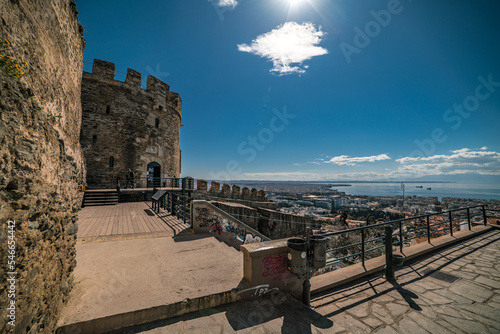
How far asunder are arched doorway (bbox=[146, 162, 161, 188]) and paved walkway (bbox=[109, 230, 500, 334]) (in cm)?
1630

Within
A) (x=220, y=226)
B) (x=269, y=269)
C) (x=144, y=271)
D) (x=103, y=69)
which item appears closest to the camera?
(x=269, y=269)

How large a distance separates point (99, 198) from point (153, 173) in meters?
5.81

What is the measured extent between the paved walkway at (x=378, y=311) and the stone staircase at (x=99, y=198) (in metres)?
11.6

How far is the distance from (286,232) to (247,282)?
11840 millimetres

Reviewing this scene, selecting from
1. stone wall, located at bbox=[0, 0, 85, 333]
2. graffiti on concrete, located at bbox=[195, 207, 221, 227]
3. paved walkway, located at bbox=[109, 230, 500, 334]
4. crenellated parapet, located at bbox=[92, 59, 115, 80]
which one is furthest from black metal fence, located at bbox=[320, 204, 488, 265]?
crenellated parapet, located at bbox=[92, 59, 115, 80]

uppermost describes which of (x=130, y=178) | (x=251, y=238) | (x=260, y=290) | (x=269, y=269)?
(x=130, y=178)

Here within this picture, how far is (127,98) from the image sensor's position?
51.2 feet

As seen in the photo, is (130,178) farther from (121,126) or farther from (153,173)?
(121,126)

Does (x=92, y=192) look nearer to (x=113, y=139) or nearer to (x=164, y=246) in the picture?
(x=113, y=139)

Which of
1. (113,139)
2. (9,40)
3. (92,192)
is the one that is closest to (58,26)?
(9,40)

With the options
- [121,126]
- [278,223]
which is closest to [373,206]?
[278,223]

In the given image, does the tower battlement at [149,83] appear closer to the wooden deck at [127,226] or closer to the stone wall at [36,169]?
the wooden deck at [127,226]

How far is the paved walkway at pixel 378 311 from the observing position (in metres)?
2.61

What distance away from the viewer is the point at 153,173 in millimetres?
17578
